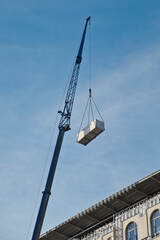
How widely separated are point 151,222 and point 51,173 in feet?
44.9

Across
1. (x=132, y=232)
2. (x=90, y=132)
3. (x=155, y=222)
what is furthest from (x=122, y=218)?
(x=90, y=132)

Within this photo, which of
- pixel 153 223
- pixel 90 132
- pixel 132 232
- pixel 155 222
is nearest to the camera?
pixel 155 222

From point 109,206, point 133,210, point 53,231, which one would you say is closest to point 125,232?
point 133,210

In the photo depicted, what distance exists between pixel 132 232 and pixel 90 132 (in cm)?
1284

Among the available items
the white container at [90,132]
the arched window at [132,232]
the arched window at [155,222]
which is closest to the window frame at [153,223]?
the arched window at [155,222]

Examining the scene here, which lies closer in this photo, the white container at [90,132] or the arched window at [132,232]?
the arched window at [132,232]

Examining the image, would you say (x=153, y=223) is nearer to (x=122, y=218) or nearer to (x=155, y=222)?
(x=155, y=222)

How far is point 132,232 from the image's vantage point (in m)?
62.4

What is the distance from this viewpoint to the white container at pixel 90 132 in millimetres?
63778

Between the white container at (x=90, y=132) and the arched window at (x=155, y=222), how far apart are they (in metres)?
11.7

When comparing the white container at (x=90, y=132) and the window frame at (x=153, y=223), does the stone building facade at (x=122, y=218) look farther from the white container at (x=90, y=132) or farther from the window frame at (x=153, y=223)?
the white container at (x=90, y=132)

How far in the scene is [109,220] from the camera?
70312 millimetres

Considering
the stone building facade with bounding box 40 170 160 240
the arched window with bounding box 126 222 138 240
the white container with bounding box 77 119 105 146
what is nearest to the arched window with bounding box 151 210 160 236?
the stone building facade with bounding box 40 170 160 240

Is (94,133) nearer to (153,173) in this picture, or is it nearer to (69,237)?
(153,173)
